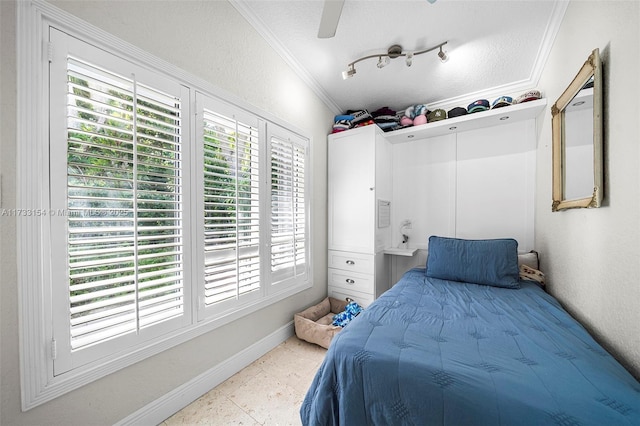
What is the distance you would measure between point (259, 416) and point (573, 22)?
3070 millimetres

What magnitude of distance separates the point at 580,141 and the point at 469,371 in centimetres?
149

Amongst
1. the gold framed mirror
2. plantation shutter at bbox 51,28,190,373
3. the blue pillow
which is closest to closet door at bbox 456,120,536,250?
the blue pillow

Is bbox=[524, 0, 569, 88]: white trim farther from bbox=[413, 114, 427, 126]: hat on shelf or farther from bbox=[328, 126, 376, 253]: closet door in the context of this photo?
bbox=[328, 126, 376, 253]: closet door

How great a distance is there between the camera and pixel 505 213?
8.35 ft

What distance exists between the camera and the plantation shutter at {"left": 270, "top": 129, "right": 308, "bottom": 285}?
6.99ft

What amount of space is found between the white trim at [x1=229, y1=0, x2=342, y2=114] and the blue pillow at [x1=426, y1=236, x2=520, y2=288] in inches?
79.3

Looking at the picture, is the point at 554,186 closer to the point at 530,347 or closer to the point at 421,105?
the point at 530,347

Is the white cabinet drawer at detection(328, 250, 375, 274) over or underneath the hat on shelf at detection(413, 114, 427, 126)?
underneath

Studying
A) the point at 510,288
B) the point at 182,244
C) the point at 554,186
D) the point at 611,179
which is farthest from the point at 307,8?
the point at 510,288

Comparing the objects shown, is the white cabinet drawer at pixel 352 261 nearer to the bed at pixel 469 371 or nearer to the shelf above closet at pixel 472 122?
the bed at pixel 469 371

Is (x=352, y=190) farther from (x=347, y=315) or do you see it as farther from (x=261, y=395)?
(x=261, y=395)

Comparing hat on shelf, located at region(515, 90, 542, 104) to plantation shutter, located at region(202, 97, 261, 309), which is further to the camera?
hat on shelf, located at region(515, 90, 542, 104)

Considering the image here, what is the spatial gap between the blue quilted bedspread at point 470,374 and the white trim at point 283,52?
225cm

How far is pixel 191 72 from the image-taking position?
1.50 m
